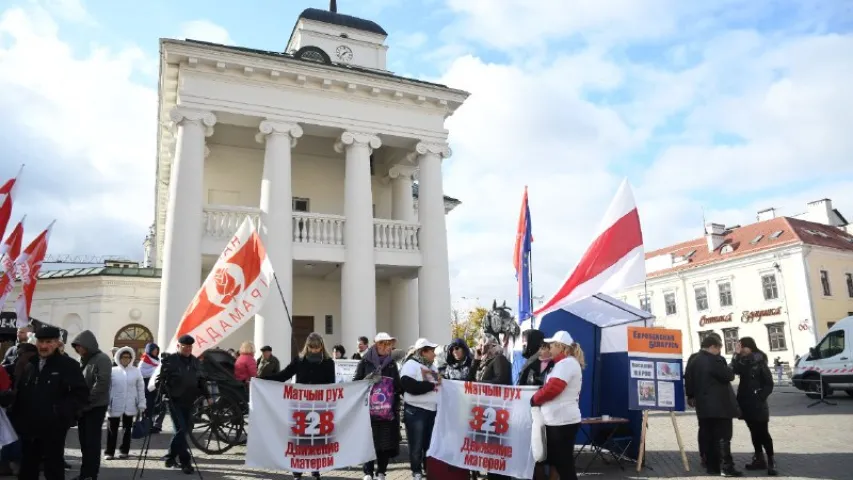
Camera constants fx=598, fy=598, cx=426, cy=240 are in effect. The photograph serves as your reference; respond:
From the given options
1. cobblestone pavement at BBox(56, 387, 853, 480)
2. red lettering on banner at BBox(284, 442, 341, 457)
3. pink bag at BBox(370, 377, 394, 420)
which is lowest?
cobblestone pavement at BBox(56, 387, 853, 480)

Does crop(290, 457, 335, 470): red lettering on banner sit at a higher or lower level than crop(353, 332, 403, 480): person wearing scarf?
lower

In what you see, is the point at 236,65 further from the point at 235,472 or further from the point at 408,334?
the point at 235,472

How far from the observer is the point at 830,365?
57.3ft

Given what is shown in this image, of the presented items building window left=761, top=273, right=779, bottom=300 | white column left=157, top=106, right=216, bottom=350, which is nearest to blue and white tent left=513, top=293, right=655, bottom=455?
white column left=157, top=106, right=216, bottom=350

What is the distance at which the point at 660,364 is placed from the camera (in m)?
A: 8.49

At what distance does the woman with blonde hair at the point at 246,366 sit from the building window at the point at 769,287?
1515 inches

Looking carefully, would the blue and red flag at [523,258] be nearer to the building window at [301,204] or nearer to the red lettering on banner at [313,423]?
the red lettering on banner at [313,423]

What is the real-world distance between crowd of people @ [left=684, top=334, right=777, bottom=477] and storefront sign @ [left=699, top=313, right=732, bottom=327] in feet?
124

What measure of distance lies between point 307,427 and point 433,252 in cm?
1207

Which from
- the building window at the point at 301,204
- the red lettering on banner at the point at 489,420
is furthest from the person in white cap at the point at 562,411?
the building window at the point at 301,204

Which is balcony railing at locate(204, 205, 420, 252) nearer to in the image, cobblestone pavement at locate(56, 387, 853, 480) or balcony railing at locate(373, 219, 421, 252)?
balcony railing at locate(373, 219, 421, 252)

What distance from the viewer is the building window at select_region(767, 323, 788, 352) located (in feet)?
126

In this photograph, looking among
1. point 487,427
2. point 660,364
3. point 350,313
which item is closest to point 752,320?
point 350,313

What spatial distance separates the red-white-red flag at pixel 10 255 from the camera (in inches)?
A: 408
